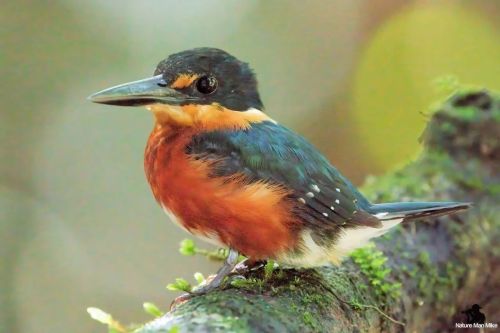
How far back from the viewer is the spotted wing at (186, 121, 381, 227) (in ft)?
7.09

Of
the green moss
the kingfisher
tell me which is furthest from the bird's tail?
the green moss

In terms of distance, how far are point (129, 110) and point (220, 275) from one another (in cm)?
641

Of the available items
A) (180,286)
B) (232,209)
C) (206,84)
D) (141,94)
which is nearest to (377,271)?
(232,209)

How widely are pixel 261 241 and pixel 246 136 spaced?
1.29ft

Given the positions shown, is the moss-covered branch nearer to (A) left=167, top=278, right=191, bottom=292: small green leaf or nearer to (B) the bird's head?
(A) left=167, top=278, right=191, bottom=292: small green leaf

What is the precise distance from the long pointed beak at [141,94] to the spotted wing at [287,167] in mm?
174

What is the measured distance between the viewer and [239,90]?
2.46 metres

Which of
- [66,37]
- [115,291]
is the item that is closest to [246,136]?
[115,291]

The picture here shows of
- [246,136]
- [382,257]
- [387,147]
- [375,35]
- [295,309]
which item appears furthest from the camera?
[375,35]

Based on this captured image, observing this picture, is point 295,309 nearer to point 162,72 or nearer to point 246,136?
point 246,136

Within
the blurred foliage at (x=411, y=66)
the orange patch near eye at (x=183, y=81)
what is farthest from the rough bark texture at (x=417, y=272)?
the blurred foliage at (x=411, y=66)

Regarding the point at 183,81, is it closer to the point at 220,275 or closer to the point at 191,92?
the point at 191,92

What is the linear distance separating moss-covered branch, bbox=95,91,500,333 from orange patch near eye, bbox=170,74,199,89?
2.34 feet

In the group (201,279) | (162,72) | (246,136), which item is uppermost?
(162,72)
